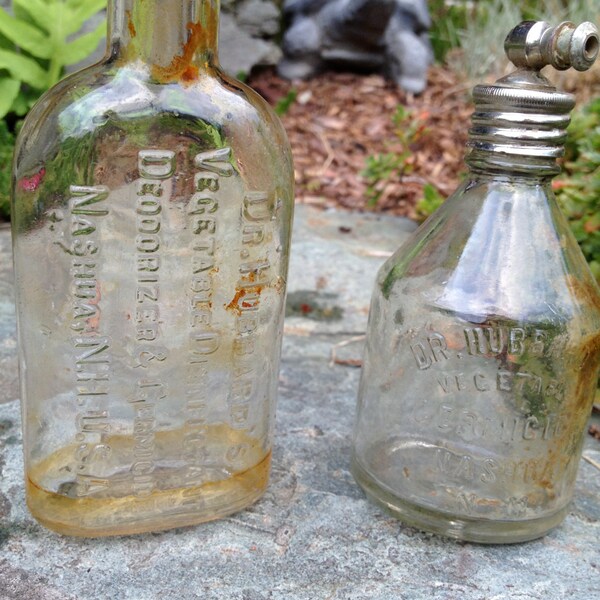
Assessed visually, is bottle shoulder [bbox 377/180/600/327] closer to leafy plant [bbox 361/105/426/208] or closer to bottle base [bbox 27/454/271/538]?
bottle base [bbox 27/454/271/538]

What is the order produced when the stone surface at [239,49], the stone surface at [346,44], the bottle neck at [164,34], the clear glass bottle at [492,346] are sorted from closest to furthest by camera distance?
the bottle neck at [164,34]
the clear glass bottle at [492,346]
the stone surface at [239,49]
the stone surface at [346,44]

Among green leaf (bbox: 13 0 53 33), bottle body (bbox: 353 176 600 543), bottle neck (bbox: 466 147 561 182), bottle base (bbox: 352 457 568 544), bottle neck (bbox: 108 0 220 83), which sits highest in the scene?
green leaf (bbox: 13 0 53 33)

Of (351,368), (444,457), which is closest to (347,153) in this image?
(351,368)

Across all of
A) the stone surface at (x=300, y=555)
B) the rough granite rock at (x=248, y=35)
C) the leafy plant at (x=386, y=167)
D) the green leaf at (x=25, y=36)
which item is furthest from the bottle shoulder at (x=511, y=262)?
the rough granite rock at (x=248, y=35)

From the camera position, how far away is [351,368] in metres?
1.32

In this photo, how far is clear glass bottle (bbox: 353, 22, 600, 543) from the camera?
0.83 m

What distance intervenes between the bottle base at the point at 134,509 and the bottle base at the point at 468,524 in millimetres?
185

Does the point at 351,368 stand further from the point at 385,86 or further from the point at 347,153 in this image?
the point at 385,86

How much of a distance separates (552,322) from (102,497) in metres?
0.52

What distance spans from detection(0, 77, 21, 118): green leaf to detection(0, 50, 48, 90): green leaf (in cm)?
3

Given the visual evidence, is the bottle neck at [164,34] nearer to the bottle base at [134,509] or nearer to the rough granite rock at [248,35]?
the bottle base at [134,509]

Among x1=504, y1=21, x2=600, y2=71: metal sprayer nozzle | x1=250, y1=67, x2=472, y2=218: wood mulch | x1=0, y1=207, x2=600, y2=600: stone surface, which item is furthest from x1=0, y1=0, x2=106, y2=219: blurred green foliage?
x1=504, y1=21, x2=600, y2=71: metal sprayer nozzle

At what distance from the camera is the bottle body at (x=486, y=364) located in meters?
0.84

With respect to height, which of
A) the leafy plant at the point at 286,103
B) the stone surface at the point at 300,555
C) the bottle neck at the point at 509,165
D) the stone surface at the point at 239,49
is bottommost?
the stone surface at the point at 300,555
